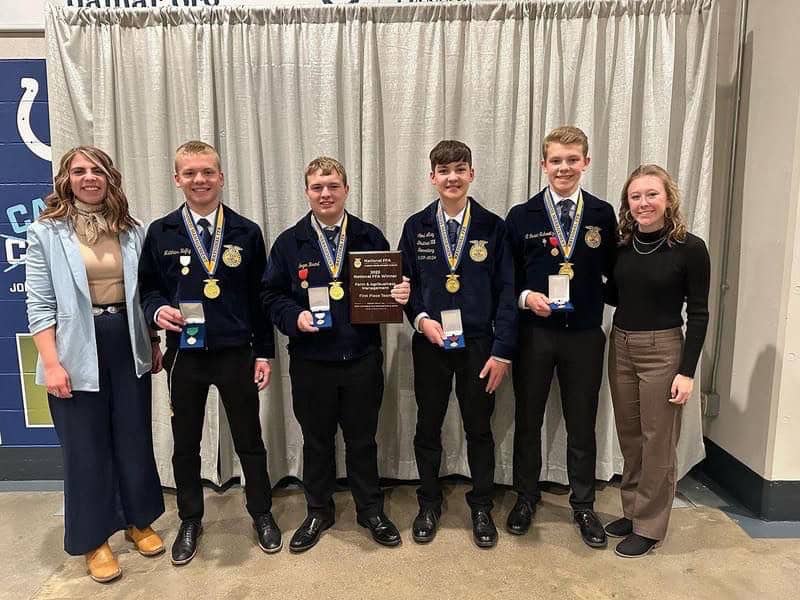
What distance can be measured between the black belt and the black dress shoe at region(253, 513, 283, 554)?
1.13 m

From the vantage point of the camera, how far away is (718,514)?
9.36ft

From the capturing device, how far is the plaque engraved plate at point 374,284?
239 centimetres

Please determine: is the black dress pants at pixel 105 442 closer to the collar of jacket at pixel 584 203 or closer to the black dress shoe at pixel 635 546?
the collar of jacket at pixel 584 203

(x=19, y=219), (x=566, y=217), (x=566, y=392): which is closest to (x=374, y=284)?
(x=566, y=217)

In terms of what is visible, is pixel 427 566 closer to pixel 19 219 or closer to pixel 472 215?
pixel 472 215

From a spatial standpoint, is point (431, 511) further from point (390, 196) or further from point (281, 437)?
point (390, 196)

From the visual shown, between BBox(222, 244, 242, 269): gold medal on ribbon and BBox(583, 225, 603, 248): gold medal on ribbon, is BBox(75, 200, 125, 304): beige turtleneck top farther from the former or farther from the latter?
BBox(583, 225, 603, 248): gold medal on ribbon

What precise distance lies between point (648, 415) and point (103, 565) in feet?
7.87

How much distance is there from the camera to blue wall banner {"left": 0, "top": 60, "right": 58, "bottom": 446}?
3.13 metres

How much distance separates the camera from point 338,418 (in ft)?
8.53

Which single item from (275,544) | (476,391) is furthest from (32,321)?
(476,391)

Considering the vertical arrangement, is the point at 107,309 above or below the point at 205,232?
below

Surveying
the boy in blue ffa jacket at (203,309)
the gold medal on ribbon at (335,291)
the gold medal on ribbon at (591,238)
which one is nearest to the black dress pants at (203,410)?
the boy in blue ffa jacket at (203,309)

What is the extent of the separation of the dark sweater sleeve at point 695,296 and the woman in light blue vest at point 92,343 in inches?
89.2
